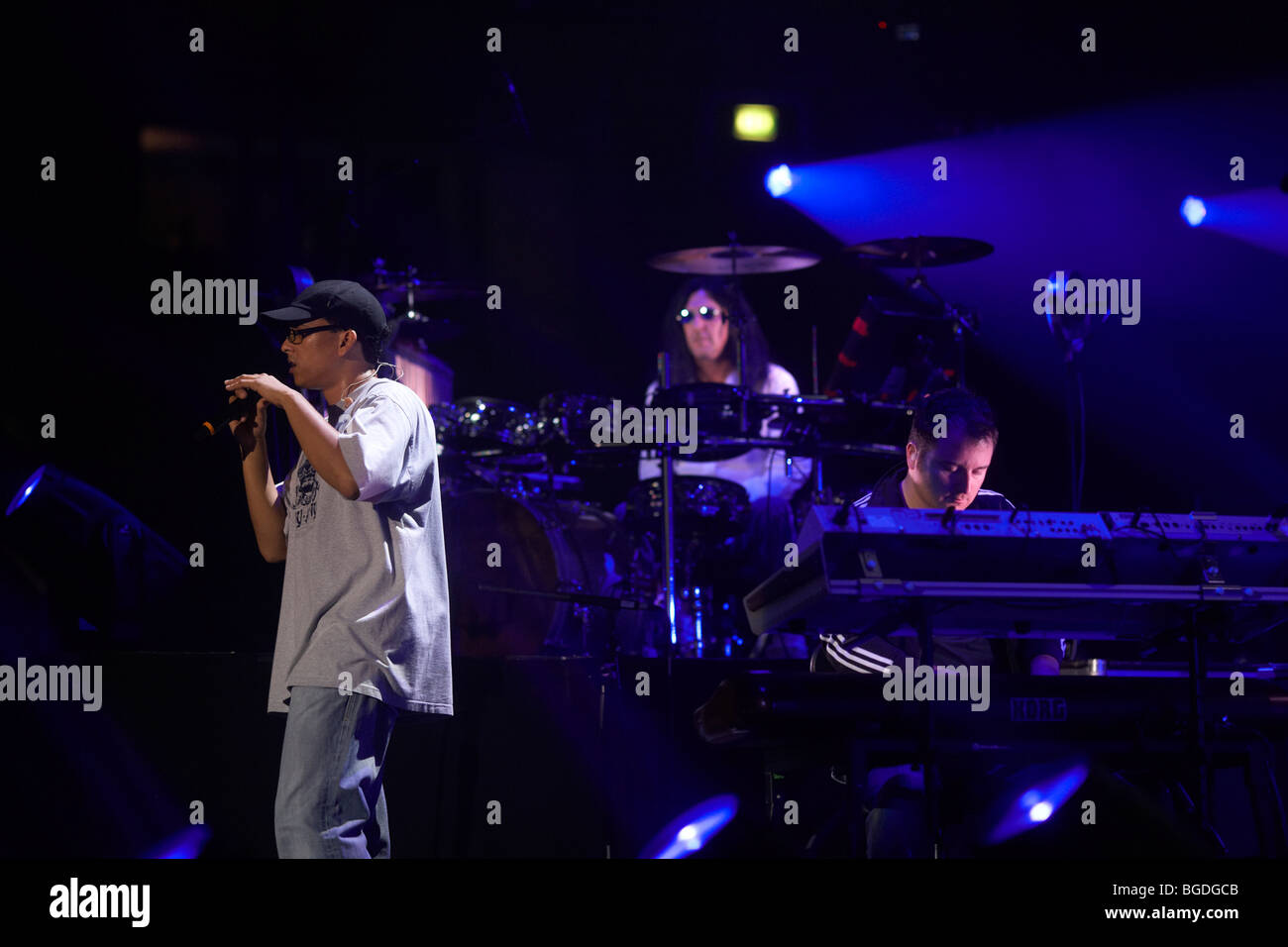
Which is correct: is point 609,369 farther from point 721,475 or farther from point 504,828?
point 504,828

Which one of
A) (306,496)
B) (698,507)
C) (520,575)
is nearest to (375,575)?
(306,496)

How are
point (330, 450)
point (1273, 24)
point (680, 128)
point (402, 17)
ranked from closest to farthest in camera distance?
point (330, 450) < point (1273, 24) < point (402, 17) < point (680, 128)

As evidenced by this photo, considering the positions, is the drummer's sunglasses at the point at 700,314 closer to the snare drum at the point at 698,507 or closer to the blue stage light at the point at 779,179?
the snare drum at the point at 698,507

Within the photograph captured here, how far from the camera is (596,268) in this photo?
8.76 meters

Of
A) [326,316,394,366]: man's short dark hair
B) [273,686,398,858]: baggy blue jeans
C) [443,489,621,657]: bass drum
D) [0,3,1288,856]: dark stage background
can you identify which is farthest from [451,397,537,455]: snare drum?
[273,686,398,858]: baggy blue jeans

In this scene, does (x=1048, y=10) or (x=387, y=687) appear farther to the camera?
(x=1048, y=10)

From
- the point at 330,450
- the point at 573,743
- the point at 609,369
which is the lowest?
the point at 573,743

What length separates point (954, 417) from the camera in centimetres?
405

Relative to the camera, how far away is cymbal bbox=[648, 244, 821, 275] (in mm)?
7219

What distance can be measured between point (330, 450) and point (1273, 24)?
572 cm

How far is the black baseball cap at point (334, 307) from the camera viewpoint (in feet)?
11.1

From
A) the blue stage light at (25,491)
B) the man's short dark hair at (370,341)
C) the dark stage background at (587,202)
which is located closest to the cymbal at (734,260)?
the dark stage background at (587,202)

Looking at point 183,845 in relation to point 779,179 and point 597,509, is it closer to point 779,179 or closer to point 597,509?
point 597,509
